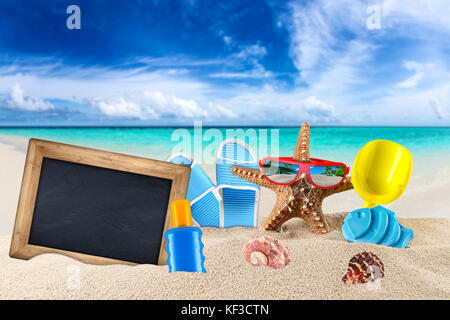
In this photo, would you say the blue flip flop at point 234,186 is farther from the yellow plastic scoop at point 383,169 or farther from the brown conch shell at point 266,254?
the brown conch shell at point 266,254

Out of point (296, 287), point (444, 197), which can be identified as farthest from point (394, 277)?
point (444, 197)

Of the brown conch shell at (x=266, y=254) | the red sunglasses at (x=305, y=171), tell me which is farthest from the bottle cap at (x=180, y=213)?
the red sunglasses at (x=305, y=171)

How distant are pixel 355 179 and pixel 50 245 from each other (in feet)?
3.26

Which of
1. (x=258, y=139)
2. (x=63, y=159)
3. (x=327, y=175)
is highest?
(x=258, y=139)

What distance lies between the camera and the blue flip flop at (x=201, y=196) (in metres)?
1.58

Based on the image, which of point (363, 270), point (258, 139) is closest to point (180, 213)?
point (363, 270)

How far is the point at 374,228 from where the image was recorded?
4.24 feet

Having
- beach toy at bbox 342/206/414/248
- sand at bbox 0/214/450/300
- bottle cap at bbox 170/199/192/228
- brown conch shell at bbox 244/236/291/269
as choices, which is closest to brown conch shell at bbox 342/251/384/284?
sand at bbox 0/214/450/300

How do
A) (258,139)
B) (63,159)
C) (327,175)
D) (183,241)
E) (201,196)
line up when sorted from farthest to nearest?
1. (258,139)
2. (201,196)
3. (327,175)
4. (63,159)
5. (183,241)

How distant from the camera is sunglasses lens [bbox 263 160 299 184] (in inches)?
58.4

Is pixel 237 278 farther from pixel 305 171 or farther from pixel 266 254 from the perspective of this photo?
pixel 305 171

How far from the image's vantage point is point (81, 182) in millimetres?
1006

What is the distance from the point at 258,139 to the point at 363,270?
315 cm
